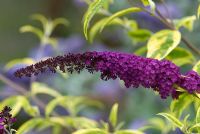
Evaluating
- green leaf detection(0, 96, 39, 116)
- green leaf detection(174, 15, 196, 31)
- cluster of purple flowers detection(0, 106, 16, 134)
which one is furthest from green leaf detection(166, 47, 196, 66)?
cluster of purple flowers detection(0, 106, 16, 134)

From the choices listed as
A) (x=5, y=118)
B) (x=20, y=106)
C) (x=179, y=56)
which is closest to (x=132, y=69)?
(x=5, y=118)

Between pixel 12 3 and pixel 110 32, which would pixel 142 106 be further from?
pixel 12 3

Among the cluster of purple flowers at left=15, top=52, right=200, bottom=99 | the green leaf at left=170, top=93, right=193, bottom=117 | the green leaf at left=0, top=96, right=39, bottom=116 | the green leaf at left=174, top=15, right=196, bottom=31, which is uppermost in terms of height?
the green leaf at left=174, top=15, right=196, bottom=31

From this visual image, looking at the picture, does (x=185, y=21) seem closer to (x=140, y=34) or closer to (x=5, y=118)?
(x=140, y=34)

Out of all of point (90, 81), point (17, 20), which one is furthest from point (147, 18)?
point (17, 20)

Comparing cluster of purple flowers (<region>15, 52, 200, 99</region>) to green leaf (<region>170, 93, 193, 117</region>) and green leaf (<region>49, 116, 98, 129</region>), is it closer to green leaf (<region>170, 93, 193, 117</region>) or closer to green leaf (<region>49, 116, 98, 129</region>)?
green leaf (<region>170, 93, 193, 117</region>)

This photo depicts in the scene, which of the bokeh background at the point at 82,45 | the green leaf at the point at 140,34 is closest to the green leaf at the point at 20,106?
the green leaf at the point at 140,34
